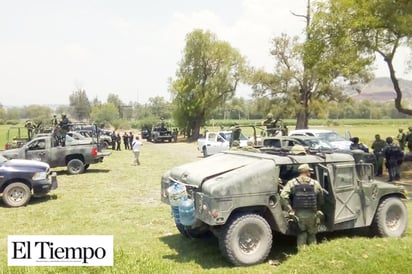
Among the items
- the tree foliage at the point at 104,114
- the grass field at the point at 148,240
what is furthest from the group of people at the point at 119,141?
the tree foliage at the point at 104,114

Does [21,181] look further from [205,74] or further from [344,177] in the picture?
[205,74]

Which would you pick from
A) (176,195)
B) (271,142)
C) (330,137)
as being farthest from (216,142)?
(176,195)

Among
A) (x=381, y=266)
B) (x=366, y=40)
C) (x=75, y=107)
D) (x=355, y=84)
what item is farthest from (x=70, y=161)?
(x=75, y=107)

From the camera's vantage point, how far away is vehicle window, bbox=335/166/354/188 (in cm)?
727

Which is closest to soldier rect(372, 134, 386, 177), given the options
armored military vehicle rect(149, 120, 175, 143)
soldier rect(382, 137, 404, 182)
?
soldier rect(382, 137, 404, 182)

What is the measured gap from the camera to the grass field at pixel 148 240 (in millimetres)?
6180

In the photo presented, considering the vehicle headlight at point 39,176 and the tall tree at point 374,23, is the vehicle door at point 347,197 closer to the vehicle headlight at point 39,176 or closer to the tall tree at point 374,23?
the vehicle headlight at point 39,176

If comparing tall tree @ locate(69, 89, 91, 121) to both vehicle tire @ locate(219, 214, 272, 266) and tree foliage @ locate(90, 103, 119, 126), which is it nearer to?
tree foliage @ locate(90, 103, 119, 126)

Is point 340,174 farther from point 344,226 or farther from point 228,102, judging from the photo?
point 228,102

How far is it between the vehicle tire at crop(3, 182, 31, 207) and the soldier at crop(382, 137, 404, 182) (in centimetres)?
1151

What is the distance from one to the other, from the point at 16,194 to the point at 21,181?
367 mm

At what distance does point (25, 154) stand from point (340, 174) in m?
13.4

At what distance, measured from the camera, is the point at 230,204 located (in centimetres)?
646

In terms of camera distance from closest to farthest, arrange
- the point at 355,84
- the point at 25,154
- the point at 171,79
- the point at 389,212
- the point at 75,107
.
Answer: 1. the point at 389,212
2. the point at 25,154
3. the point at 355,84
4. the point at 171,79
5. the point at 75,107
